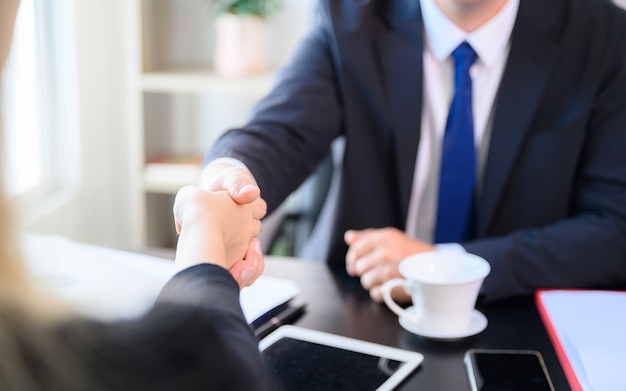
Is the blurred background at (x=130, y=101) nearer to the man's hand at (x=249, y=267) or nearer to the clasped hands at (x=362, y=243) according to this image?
the clasped hands at (x=362, y=243)

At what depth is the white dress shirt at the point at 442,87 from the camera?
1.51 m

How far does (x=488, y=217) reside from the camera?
1.50 meters

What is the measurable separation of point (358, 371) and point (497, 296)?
0.34 metres

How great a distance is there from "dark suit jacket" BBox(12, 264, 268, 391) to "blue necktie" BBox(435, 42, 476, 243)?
0.87m

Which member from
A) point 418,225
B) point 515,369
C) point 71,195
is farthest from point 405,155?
point 71,195

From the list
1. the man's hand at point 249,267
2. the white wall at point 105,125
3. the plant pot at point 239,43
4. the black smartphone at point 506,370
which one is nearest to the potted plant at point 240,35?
the plant pot at point 239,43

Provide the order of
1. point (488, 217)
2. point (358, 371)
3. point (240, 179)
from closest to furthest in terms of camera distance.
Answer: point (358, 371)
point (240, 179)
point (488, 217)

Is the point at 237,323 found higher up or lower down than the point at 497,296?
higher up

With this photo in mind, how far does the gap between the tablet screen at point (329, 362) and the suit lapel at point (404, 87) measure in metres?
0.52

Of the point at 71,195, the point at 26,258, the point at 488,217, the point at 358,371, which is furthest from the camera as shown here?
the point at 71,195

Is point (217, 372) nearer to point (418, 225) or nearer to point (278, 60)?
point (418, 225)

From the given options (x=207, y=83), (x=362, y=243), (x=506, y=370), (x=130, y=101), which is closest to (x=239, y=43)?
(x=207, y=83)

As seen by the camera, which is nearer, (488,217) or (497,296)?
(497,296)

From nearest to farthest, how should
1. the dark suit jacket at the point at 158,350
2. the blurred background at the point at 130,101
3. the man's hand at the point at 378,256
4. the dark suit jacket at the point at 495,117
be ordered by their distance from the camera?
1. the dark suit jacket at the point at 158,350
2. the man's hand at the point at 378,256
3. the dark suit jacket at the point at 495,117
4. the blurred background at the point at 130,101
